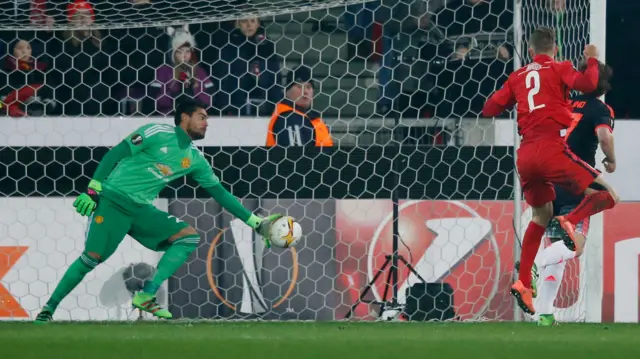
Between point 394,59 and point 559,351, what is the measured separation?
15.0 feet

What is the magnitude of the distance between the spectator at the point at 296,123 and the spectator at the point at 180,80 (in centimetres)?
60

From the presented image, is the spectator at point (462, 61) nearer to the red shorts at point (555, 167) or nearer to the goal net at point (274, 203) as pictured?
the goal net at point (274, 203)

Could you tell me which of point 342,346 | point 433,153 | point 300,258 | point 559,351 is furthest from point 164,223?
point 559,351

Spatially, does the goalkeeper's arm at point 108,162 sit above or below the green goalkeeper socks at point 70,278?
above

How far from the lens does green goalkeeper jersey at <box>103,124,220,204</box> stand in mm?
7270

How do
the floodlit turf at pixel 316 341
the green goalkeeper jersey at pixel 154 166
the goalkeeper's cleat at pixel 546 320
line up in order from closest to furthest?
the floodlit turf at pixel 316 341 < the goalkeeper's cleat at pixel 546 320 < the green goalkeeper jersey at pixel 154 166

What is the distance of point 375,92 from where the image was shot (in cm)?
949

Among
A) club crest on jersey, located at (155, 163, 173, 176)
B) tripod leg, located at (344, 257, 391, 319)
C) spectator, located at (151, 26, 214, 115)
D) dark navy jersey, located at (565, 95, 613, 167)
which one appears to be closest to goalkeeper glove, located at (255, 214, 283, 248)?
club crest on jersey, located at (155, 163, 173, 176)

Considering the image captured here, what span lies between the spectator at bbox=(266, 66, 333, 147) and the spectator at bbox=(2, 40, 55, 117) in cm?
167

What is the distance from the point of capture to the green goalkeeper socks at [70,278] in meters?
7.05

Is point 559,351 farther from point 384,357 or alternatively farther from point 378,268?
point 378,268

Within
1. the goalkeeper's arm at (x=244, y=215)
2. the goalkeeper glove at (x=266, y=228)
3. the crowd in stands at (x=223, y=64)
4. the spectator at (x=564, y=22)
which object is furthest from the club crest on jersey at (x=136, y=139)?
the spectator at (x=564, y=22)

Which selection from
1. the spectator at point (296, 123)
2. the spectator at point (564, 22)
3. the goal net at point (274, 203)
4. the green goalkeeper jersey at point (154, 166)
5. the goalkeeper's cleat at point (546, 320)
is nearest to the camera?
the goalkeeper's cleat at point (546, 320)

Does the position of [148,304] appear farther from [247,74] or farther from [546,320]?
[247,74]
